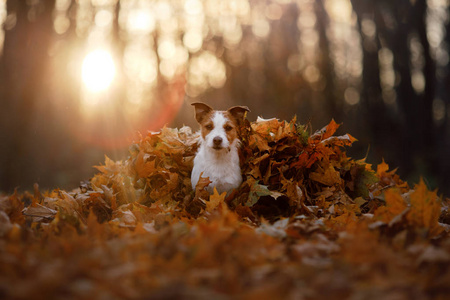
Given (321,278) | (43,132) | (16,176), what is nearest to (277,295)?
A: (321,278)

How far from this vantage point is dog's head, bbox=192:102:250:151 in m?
4.64

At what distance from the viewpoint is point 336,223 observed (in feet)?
10.9

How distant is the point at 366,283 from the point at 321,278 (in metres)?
0.19

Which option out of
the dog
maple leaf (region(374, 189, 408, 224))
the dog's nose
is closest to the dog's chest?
the dog

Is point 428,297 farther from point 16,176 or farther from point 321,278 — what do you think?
point 16,176

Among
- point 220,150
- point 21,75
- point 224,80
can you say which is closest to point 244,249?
point 220,150

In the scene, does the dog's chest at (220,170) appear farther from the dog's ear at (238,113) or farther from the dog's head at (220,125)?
the dog's ear at (238,113)

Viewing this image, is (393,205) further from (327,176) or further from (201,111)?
(201,111)

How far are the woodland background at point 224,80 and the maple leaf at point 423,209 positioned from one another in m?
4.26

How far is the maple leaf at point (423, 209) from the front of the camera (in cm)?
249

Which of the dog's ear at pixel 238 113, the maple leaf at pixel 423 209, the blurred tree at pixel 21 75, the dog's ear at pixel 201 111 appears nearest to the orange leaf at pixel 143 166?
the dog's ear at pixel 201 111

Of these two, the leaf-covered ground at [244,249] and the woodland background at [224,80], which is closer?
the leaf-covered ground at [244,249]

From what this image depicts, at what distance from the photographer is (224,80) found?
25.5 meters

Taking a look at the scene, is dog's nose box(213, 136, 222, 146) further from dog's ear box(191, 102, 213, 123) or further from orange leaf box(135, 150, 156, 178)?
orange leaf box(135, 150, 156, 178)
